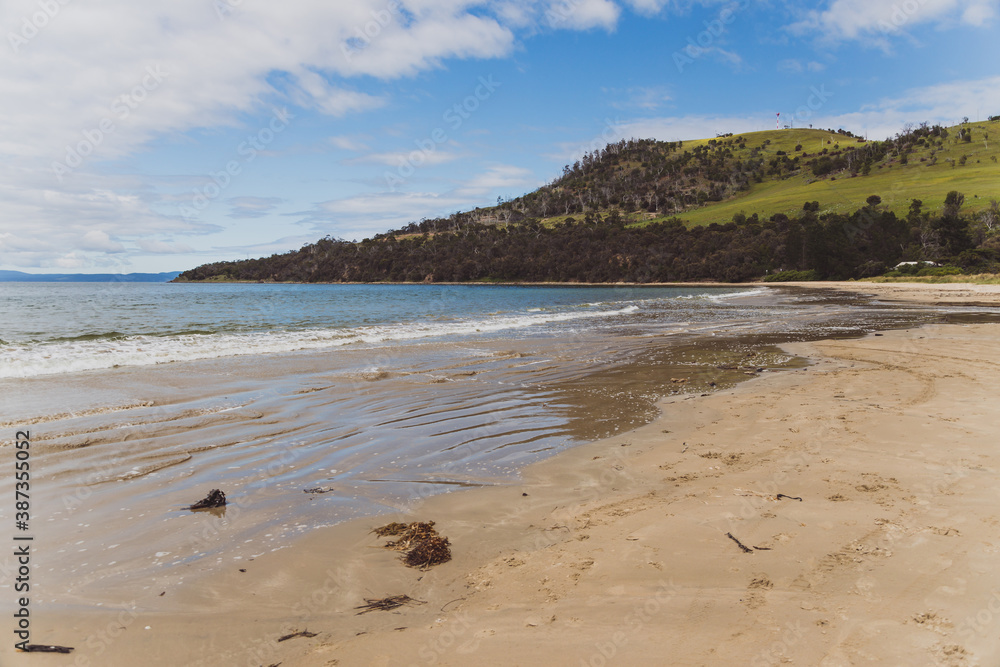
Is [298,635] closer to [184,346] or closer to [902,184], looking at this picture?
[184,346]

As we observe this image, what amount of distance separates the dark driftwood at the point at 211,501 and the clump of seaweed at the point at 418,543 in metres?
1.70

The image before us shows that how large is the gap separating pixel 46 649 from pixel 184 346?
1564 centimetres

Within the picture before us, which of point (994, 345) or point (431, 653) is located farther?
point (994, 345)

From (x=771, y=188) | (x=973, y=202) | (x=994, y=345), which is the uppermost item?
(x=771, y=188)

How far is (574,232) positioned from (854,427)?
11663cm

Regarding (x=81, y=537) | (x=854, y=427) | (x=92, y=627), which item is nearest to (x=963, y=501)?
(x=854, y=427)

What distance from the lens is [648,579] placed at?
11.4 ft

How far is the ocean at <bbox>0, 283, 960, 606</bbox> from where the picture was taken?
14.6 ft

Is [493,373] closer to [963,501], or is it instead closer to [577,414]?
[577,414]

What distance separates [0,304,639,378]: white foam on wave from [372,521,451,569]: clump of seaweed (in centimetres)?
1243

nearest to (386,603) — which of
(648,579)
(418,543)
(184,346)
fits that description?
(418,543)

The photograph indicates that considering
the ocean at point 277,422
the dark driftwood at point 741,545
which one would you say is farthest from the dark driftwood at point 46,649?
the dark driftwood at point 741,545

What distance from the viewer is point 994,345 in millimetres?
13031

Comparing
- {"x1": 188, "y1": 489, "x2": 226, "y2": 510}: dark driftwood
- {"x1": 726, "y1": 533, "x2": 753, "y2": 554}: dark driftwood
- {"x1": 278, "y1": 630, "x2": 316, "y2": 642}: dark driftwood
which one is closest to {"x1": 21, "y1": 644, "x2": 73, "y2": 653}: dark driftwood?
{"x1": 278, "y1": 630, "x2": 316, "y2": 642}: dark driftwood
